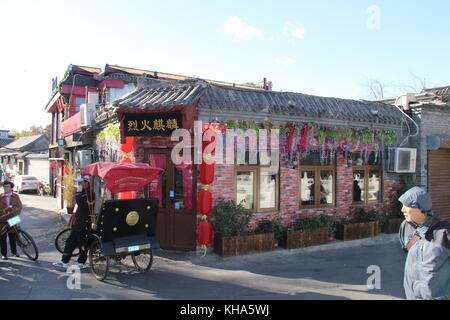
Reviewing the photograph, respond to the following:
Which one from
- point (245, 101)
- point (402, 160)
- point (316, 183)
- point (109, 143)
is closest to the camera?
point (245, 101)

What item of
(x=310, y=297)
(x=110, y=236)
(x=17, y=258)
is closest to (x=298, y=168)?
(x=310, y=297)

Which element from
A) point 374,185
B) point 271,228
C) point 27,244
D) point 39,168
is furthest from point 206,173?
point 39,168

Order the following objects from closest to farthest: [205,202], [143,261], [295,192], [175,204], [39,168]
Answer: [143,261] → [205,202] → [175,204] → [295,192] → [39,168]

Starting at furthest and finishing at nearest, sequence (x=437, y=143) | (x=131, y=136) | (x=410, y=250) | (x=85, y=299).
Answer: (x=437, y=143), (x=131, y=136), (x=85, y=299), (x=410, y=250)

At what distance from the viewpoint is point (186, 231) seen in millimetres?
9008

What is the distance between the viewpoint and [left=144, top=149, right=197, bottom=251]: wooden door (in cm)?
898

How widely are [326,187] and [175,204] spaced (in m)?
4.72

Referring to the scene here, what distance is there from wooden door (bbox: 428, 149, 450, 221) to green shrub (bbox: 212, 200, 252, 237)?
732cm

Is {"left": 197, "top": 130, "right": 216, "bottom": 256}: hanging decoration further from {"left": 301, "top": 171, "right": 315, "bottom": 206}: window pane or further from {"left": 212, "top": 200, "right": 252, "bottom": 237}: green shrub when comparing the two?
{"left": 301, "top": 171, "right": 315, "bottom": 206}: window pane

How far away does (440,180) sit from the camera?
12703 mm

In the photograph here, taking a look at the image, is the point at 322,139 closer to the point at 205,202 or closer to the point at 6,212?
the point at 205,202

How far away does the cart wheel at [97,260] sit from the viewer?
723 cm
